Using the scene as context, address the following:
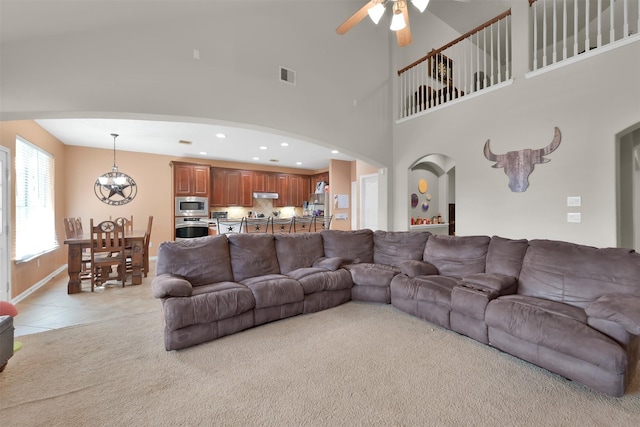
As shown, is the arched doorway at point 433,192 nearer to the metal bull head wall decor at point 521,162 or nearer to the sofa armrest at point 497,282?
the metal bull head wall decor at point 521,162

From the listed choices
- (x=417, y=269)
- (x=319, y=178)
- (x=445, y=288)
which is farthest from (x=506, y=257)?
(x=319, y=178)

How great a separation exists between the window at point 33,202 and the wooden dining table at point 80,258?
530 mm

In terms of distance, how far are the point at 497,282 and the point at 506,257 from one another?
469mm

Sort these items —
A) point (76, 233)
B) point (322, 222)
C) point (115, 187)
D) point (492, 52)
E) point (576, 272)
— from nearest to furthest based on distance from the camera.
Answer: point (576, 272), point (492, 52), point (76, 233), point (115, 187), point (322, 222)

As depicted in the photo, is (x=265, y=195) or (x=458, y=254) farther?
(x=265, y=195)

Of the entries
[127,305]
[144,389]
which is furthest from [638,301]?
[127,305]

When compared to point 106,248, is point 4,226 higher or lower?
higher

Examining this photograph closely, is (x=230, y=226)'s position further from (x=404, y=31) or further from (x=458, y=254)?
(x=404, y=31)

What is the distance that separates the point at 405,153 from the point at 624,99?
300cm

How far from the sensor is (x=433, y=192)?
23.5 ft

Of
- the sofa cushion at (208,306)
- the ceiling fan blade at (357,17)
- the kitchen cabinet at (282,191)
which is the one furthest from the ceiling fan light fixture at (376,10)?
the kitchen cabinet at (282,191)

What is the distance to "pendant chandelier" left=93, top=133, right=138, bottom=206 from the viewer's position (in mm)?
6230

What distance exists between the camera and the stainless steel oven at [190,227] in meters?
7.28

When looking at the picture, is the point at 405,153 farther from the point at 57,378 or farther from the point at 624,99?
the point at 57,378
